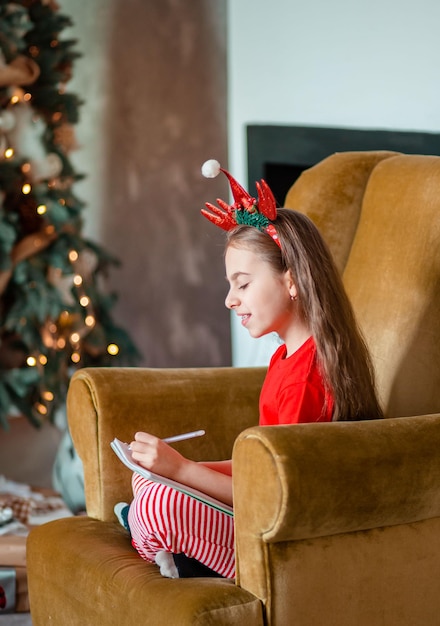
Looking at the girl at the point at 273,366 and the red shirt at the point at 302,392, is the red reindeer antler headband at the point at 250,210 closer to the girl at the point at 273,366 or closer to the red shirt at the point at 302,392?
the girl at the point at 273,366

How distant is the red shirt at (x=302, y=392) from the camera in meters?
1.69

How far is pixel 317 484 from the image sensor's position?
1478mm

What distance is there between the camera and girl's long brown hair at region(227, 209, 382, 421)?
67.5 inches

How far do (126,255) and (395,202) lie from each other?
1.79 metres

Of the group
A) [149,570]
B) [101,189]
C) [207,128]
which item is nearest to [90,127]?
[101,189]

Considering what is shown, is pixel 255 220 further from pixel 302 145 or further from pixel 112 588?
pixel 302 145

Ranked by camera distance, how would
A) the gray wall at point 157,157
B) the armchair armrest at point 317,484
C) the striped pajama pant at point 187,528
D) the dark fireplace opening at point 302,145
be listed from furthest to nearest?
the gray wall at point 157,157 → the dark fireplace opening at point 302,145 → the striped pajama pant at point 187,528 → the armchair armrest at point 317,484

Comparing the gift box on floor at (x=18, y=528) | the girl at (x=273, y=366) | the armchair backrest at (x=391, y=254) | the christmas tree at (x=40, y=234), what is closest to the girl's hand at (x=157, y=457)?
the girl at (x=273, y=366)

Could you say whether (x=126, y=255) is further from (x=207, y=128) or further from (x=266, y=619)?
(x=266, y=619)

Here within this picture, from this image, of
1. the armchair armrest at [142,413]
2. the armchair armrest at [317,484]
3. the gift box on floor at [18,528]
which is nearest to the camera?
the armchair armrest at [317,484]

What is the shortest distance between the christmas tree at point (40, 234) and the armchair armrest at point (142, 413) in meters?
1.16

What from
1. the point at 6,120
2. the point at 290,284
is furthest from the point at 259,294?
the point at 6,120

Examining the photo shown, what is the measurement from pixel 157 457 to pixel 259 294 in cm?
35

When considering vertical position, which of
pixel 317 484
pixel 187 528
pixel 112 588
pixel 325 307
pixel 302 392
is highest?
pixel 325 307
